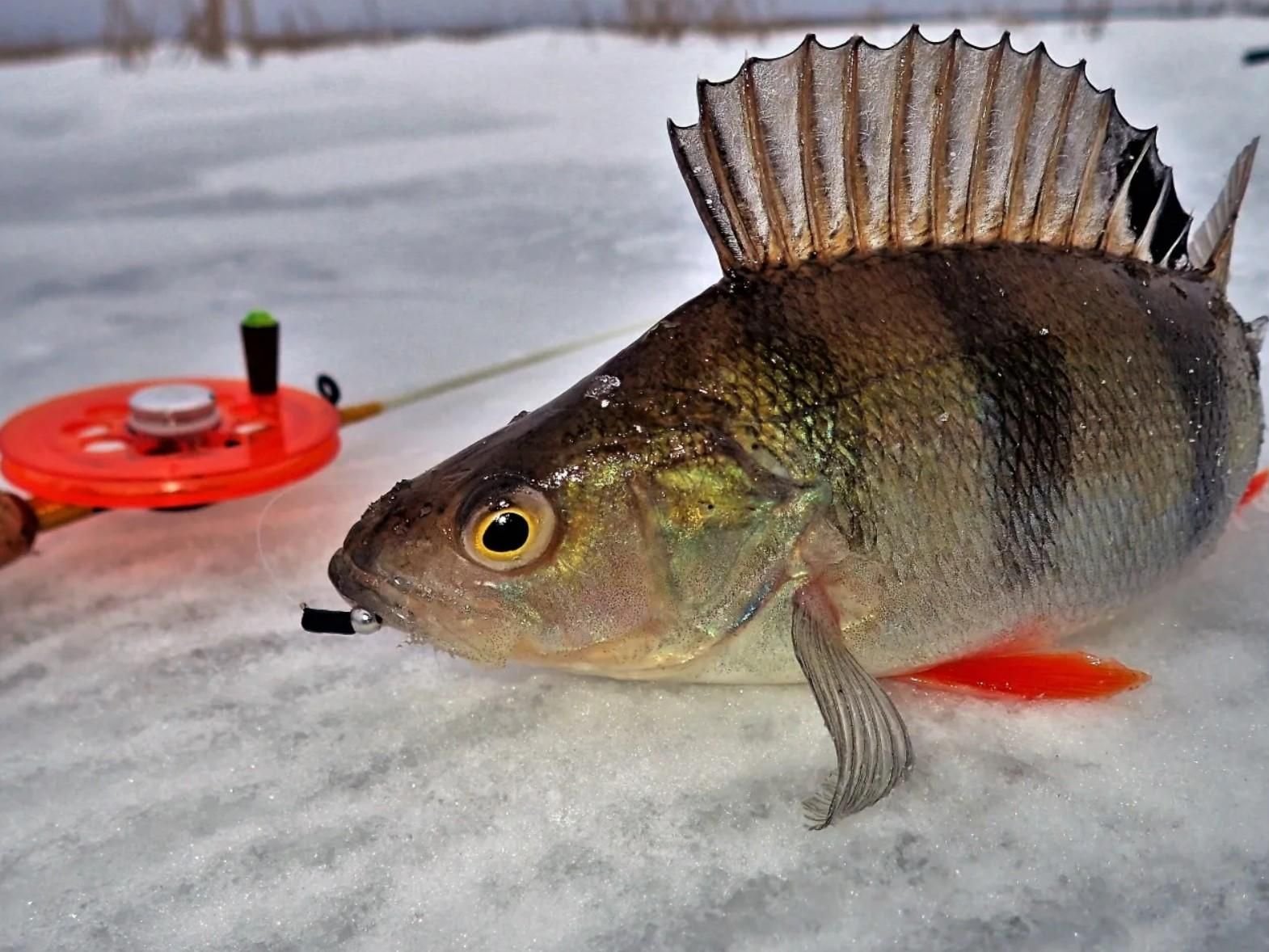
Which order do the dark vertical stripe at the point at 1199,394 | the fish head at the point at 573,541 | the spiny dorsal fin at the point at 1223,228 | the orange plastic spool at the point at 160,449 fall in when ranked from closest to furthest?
the fish head at the point at 573,541 → the dark vertical stripe at the point at 1199,394 → the spiny dorsal fin at the point at 1223,228 → the orange plastic spool at the point at 160,449

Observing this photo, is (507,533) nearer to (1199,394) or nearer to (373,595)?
(373,595)

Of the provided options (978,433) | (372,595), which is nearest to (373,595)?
(372,595)

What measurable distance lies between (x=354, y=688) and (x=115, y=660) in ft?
1.27

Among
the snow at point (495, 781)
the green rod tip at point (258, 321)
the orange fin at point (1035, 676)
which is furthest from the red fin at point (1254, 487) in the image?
the green rod tip at point (258, 321)

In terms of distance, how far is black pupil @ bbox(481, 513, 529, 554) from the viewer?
132 cm

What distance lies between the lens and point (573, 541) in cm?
133

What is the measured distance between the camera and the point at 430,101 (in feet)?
17.0

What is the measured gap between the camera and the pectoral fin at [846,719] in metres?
1.30

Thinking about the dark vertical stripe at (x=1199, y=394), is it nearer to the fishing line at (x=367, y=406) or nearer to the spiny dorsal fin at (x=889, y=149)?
the spiny dorsal fin at (x=889, y=149)

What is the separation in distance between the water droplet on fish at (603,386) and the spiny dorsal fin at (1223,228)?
36.7 inches

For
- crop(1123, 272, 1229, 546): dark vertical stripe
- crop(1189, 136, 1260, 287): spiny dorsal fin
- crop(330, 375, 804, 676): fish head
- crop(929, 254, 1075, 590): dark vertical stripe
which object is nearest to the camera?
crop(330, 375, 804, 676): fish head

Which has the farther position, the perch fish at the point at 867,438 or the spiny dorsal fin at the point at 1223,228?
the spiny dorsal fin at the point at 1223,228

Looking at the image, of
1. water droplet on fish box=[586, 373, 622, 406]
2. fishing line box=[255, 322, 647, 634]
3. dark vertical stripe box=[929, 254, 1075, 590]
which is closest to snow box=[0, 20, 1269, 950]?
fishing line box=[255, 322, 647, 634]

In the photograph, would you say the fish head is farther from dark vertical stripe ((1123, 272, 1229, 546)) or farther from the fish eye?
dark vertical stripe ((1123, 272, 1229, 546))
